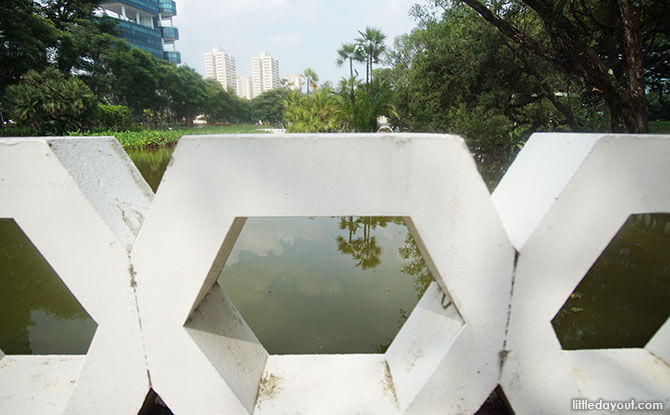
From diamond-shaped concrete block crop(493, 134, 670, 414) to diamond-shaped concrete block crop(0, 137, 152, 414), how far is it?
168 cm

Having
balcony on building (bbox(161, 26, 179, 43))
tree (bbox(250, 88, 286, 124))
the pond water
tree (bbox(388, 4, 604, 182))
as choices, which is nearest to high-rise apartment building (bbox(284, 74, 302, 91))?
tree (bbox(250, 88, 286, 124))

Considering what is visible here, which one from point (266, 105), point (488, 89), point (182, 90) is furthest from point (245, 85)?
point (488, 89)

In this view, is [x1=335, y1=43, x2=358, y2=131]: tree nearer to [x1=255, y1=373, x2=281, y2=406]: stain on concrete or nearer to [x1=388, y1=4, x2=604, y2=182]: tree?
[x1=388, y1=4, x2=604, y2=182]: tree

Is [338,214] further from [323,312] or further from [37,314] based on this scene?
[37,314]

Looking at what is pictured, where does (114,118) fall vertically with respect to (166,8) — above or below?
below

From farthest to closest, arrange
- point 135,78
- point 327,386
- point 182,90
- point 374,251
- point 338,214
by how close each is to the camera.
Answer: point 182,90, point 135,78, point 374,251, point 327,386, point 338,214

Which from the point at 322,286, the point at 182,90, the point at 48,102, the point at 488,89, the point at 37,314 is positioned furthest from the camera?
the point at 182,90

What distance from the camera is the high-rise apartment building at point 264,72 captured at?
11022 cm

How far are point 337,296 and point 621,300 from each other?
300 centimetres

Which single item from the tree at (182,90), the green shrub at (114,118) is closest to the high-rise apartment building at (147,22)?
the tree at (182,90)

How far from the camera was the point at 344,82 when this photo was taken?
50.3 ft

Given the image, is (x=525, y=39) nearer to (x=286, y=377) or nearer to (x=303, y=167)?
(x=303, y=167)

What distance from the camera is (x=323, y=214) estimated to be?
3.99 feet

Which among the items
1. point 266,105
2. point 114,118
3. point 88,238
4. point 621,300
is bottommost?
point 266,105
